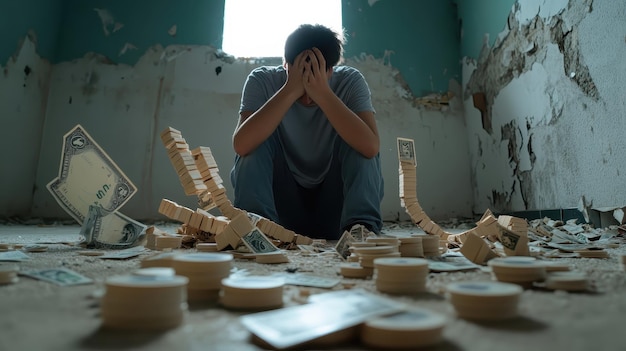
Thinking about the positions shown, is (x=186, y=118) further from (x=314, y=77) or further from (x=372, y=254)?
(x=372, y=254)

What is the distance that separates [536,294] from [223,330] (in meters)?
0.49

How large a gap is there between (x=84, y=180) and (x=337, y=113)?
3.24 feet

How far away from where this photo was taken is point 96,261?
1010mm

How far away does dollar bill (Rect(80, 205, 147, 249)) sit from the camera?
4.42ft

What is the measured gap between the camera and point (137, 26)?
3.92m

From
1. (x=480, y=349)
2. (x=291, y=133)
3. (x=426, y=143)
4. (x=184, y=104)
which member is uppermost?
(x=184, y=104)

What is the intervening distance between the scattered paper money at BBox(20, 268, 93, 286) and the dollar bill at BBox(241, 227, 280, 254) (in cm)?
43

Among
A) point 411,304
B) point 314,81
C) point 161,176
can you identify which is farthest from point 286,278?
point 161,176

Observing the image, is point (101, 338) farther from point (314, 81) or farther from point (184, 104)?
point (184, 104)

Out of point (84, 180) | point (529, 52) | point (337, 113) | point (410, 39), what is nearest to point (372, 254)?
point (337, 113)

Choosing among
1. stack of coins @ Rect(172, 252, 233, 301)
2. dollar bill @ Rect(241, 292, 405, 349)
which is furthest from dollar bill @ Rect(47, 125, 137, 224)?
dollar bill @ Rect(241, 292, 405, 349)

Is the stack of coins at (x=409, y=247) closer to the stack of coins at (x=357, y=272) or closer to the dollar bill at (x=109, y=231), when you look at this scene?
the stack of coins at (x=357, y=272)

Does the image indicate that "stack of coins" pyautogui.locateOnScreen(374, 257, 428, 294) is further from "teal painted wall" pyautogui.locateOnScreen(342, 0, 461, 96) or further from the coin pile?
"teal painted wall" pyautogui.locateOnScreen(342, 0, 461, 96)

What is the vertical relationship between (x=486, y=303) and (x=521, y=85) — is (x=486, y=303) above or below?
below
